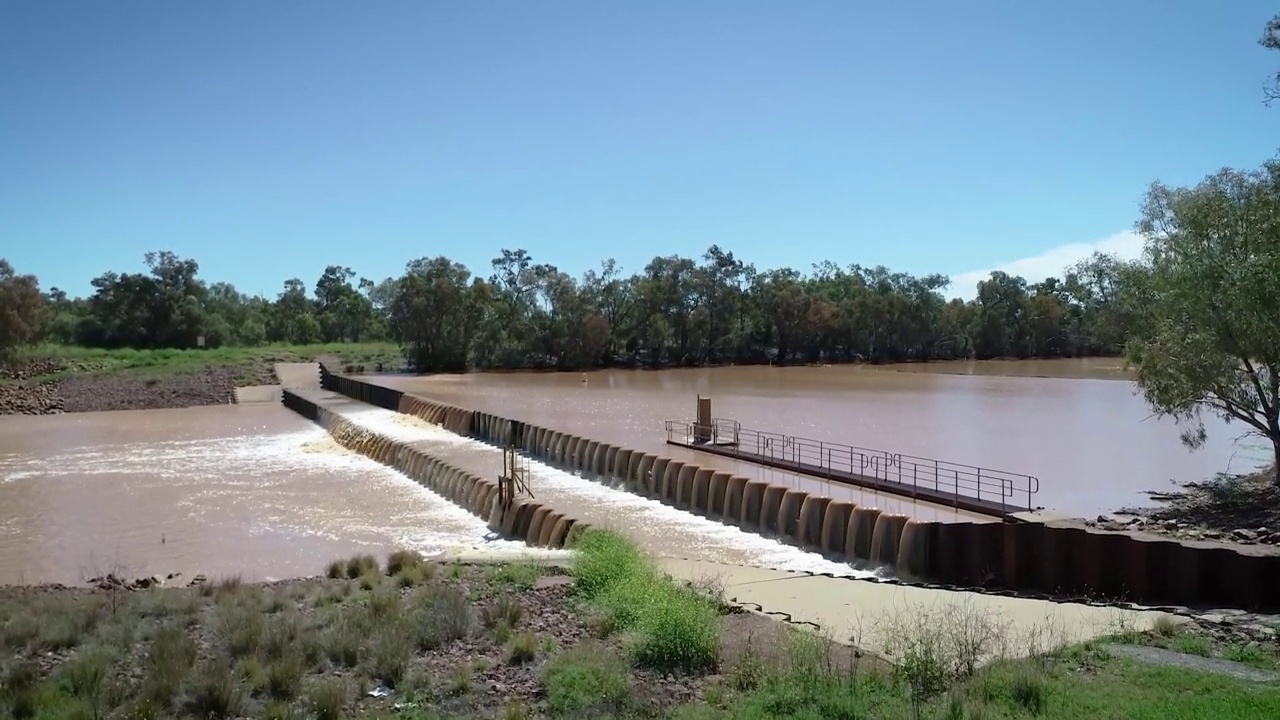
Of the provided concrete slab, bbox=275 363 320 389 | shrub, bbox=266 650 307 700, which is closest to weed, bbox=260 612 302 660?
shrub, bbox=266 650 307 700

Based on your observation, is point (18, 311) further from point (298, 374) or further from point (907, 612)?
point (907, 612)

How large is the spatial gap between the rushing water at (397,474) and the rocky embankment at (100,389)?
290 cm

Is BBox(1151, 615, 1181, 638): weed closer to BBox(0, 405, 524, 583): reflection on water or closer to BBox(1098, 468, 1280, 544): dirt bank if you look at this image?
BBox(1098, 468, 1280, 544): dirt bank

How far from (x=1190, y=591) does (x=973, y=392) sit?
1851 inches

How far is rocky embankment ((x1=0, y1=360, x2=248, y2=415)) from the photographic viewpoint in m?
54.6

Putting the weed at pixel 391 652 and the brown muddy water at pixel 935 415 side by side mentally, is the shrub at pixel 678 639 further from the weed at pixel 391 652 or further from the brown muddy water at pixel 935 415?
the brown muddy water at pixel 935 415

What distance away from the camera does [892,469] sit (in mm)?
26688

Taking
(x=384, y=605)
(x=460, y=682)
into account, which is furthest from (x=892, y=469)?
(x=460, y=682)

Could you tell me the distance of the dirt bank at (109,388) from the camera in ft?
179

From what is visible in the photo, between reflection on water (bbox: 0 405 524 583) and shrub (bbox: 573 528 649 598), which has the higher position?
shrub (bbox: 573 528 649 598)

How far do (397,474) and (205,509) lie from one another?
670 cm

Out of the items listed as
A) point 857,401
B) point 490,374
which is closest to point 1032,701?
point 857,401

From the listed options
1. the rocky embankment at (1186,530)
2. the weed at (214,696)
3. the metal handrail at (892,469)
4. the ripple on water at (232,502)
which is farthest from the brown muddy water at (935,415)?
the weed at (214,696)

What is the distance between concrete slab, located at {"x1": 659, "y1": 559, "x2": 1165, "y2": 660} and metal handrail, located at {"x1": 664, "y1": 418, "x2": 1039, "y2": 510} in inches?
269
